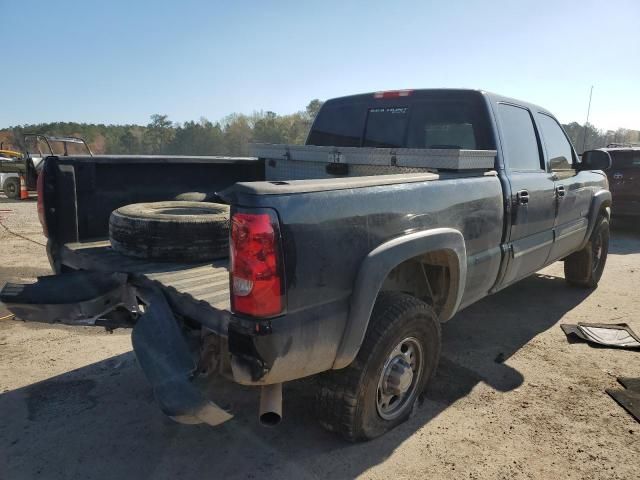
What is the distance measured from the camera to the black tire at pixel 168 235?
287cm

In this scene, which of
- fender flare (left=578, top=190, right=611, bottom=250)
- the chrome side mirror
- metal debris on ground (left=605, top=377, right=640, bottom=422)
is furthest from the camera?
fender flare (left=578, top=190, right=611, bottom=250)

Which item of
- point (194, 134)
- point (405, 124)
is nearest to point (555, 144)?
point (405, 124)

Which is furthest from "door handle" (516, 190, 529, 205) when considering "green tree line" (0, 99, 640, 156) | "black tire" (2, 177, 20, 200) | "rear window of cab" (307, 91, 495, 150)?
"green tree line" (0, 99, 640, 156)

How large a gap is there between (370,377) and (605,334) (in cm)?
313

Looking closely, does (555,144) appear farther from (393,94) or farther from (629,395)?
(629,395)

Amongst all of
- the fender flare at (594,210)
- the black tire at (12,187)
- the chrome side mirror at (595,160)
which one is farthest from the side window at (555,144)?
the black tire at (12,187)

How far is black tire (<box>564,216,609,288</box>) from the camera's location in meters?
5.79

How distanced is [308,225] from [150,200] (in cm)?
223

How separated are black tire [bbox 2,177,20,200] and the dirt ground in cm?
1355

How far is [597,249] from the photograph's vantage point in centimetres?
598

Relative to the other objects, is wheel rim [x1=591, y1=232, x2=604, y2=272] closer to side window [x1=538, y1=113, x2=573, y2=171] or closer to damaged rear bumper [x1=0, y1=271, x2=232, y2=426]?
side window [x1=538, y1=113, x2=573, y2=171]

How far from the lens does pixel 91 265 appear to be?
2928 millimetres

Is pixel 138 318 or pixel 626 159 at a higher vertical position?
pixel 626 159

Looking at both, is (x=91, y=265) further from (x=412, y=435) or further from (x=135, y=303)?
(x=412, y=435)
